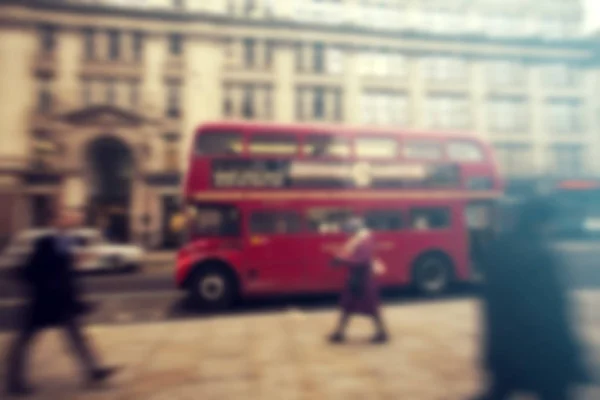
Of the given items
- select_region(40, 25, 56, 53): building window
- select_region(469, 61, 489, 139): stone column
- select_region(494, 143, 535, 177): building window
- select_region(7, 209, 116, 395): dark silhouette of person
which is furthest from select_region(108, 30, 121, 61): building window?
select_region(494, 143, 535, 177): building window

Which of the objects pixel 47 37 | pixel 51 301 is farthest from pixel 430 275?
pixel 47 37

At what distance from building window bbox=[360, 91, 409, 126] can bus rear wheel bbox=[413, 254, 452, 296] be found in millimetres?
3638

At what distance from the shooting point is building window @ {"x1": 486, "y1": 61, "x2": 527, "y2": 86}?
810 centimetres

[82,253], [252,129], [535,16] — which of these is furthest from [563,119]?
[82,253]

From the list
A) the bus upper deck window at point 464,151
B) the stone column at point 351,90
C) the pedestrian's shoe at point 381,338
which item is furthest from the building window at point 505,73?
the pedestrian's shoe at point 381,338

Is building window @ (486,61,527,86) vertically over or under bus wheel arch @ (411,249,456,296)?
over

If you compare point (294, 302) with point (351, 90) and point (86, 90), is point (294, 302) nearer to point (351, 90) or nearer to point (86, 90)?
point (351, 90)

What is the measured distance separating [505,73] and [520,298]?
776cm

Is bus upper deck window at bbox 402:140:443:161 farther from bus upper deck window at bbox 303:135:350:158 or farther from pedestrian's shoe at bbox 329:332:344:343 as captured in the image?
pedestrian's shoe at bbox 329:332:344:343

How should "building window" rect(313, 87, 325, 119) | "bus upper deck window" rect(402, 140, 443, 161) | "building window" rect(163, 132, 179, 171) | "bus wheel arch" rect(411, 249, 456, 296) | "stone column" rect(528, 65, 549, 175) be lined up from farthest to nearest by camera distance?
1. "building window" rect(313, 87, 325, 119)
2. "building window" rect(163, 132, 179, 171)
3. "stone column" rect(528, 65, 549, 175)
4. "bus wheel arch" rect(411, 249, 456, 296)
5. "bus upper deck window" rect(402, 140, 443, 161)

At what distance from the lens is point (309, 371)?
3.22 meters

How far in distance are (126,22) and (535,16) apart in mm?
9238

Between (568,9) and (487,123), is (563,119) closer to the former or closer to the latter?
(487,123)

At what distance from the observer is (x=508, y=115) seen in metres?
8.11
